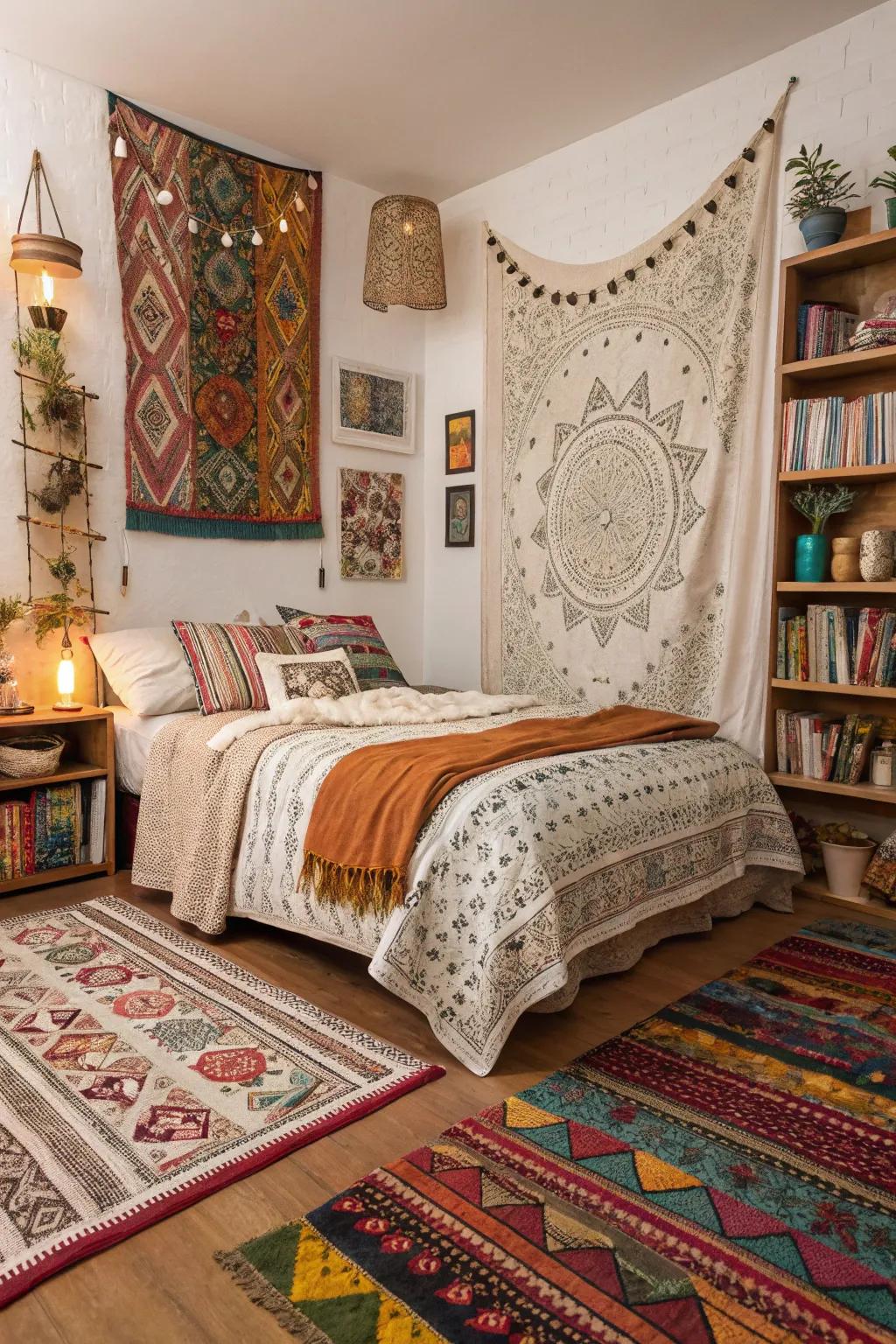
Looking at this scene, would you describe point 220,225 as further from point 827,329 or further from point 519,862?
point 519,862

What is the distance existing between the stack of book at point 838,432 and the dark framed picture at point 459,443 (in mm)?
1728

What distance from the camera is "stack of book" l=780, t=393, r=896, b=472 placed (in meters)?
2.93

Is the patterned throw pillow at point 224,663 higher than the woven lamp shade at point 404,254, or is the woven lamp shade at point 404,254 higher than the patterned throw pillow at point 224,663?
the woven lamp shade at point 404,254

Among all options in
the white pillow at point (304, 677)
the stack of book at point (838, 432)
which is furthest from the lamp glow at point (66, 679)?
the stack of book at point (838, 432)

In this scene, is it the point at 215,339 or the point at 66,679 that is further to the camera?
the point at 215,339

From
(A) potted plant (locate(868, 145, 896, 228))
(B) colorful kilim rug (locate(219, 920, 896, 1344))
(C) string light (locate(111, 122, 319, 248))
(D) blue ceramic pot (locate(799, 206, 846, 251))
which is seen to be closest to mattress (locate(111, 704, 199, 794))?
(B) colorful kilim rug (locate(219, 920, 896, 1344))

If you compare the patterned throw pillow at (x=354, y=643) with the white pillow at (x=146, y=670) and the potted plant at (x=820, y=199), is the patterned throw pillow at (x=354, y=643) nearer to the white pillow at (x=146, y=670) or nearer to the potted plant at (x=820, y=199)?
the white pillow at (x=146, y=670)

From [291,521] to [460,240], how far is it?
5.36 ft

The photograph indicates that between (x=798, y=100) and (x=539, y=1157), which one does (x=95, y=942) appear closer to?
(x=539, y=1157)

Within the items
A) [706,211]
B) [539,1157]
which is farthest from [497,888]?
[706,211]

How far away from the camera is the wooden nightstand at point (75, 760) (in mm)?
3121

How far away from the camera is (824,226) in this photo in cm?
304

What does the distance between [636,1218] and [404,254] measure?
12.3 feet

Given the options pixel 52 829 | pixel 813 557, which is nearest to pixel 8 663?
pixel 52 829
